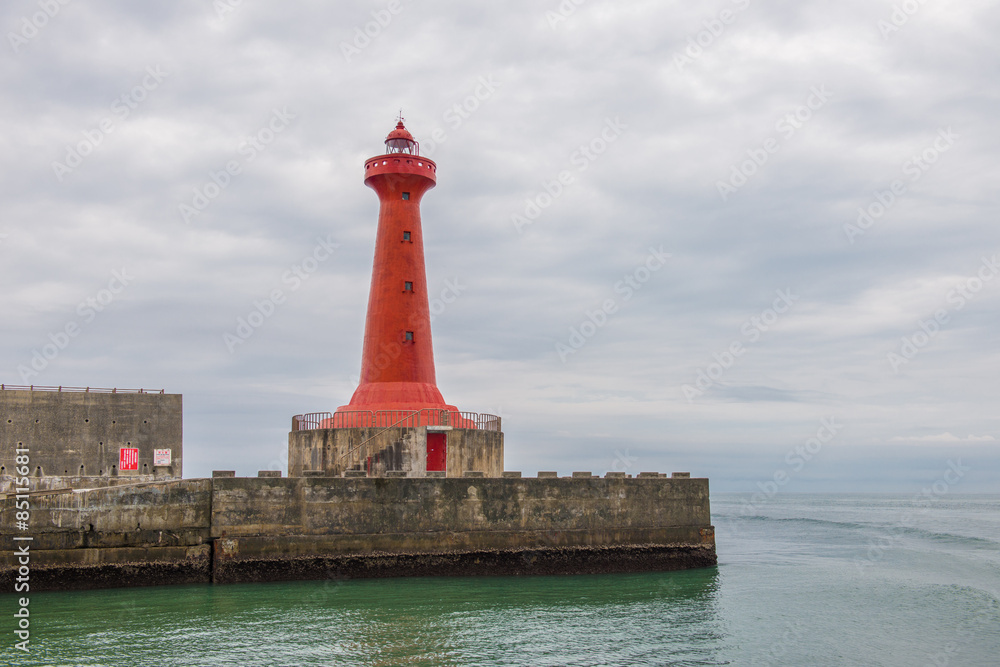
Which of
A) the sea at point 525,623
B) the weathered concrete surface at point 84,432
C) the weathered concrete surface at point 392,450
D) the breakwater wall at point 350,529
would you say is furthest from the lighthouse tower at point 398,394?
the weathered concrete surface at point 84,432

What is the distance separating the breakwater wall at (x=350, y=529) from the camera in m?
19.0

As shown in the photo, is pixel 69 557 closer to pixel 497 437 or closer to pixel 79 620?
pixel 79 620

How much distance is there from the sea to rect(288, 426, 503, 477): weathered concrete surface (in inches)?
158

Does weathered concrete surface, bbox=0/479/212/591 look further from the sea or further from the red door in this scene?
the red door

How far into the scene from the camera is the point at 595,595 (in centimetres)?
1942

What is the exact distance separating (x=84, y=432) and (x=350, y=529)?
13.7 m

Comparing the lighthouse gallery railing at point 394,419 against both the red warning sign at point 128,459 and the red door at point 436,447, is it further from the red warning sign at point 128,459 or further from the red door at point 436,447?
the red warning sign at point 128,459

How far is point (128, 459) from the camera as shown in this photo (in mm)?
29406

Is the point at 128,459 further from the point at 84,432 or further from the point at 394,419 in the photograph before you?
the point at 394,419

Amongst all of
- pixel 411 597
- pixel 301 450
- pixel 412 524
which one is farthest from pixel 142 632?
pixel 301 450

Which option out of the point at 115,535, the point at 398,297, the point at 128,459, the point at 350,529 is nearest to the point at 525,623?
the point at 350,529

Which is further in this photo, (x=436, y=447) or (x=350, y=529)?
(x=436, y=447)

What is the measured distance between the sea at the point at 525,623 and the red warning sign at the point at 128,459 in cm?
1159

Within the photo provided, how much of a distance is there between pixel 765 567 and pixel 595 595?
35.4ft
